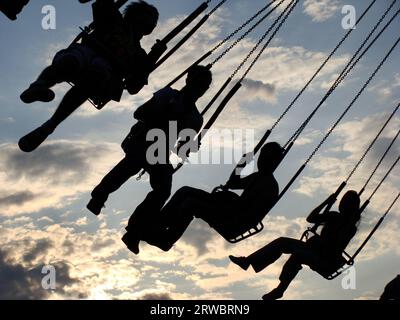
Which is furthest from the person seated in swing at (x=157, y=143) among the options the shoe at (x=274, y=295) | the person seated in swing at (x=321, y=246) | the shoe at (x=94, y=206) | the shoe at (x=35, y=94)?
the shoe at (x=274, y=295)

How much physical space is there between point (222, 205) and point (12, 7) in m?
3.36

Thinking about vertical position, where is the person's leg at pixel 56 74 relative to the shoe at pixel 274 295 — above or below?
above

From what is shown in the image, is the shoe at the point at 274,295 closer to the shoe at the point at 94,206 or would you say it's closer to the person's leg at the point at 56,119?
the shoe at the point at 94,206

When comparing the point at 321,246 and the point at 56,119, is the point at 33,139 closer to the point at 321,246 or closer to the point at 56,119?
the point at 56,119

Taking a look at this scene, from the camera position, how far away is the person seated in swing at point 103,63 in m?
6.97

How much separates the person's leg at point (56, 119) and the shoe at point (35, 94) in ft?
1.54

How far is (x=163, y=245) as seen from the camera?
7.94m

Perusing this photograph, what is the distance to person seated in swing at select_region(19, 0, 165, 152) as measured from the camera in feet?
22.9

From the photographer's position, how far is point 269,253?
841 cm

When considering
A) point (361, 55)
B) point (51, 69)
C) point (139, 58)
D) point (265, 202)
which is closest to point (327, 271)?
point (265, 202)

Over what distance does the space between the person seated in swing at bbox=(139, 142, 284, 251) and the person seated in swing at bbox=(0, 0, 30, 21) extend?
292 cm

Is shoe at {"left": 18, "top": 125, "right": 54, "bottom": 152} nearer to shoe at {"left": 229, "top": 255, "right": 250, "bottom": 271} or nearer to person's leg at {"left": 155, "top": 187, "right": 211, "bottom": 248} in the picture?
person's leg at {"left": 155, "top": 187, "right": 211, "bottom": 248}

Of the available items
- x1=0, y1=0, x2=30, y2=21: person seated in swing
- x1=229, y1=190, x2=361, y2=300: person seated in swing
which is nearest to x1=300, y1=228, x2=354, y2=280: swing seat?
x1=229, y1=190, x2=361, y2=300: person seated in swing

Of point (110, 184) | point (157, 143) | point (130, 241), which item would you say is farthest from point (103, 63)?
point (130, 241)
